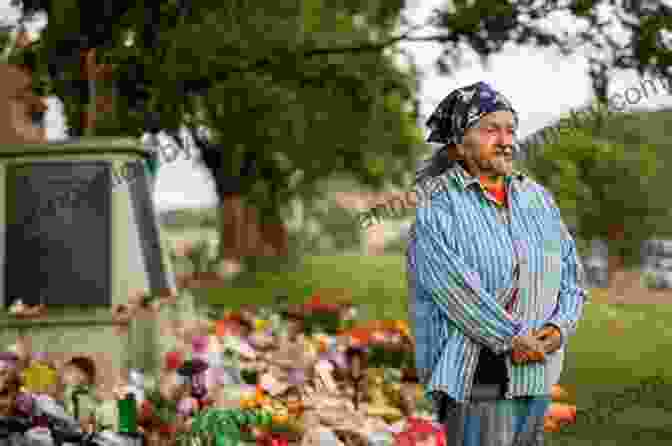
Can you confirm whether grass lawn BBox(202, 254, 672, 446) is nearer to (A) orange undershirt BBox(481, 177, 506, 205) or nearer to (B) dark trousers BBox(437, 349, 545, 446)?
(B) dark trousers BBox(437, 349, 545, 446)

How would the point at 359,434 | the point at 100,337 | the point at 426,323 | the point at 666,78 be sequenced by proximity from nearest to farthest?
the point at 426,323, the point at 359,434, the point at 100,337, the point at 666,78

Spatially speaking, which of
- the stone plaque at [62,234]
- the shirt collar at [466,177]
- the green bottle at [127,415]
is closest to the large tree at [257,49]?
the stone plaque at [62,234]

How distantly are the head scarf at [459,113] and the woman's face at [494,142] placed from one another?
22mm

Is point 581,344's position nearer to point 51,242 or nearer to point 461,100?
point 51,242

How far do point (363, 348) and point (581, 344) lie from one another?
8.97ft

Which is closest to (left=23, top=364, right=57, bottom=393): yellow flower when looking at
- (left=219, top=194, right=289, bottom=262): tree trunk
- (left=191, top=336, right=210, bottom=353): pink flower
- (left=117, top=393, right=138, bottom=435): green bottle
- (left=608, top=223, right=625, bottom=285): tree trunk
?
(left=117, top=393, right=138, bottom=435): green bottle

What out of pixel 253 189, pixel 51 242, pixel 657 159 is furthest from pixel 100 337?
pixel 253 189

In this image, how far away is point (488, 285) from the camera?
10.5ft

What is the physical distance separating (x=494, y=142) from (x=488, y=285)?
0.47m

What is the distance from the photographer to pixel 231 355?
28.6 feet

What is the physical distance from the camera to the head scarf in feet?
10.8

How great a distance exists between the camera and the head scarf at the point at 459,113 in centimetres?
329

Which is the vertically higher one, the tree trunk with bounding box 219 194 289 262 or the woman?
the woman

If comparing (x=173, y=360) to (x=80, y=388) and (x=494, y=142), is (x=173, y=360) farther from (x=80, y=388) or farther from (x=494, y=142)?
(x=494, y=142)
